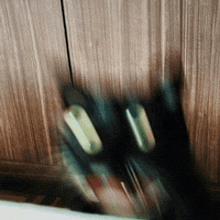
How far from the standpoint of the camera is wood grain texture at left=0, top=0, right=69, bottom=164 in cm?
Answer: 132

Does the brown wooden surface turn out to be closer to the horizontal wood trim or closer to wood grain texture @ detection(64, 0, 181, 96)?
wood grain texture @ detection(64, 0, 181, 96)

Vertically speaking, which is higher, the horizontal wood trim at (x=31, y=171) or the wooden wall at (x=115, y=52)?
the wooden wall at (x=115, y=52)

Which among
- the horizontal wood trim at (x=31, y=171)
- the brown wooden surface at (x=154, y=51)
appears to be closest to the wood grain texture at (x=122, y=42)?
the brown wooden surface at (x=154, y=51)

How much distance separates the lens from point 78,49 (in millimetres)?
1325

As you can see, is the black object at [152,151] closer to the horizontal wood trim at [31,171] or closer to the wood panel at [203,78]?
the wood panel at [203,78]

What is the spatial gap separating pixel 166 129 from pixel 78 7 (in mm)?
728

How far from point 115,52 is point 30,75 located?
1.64 feet

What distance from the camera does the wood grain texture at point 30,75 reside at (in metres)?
1.32

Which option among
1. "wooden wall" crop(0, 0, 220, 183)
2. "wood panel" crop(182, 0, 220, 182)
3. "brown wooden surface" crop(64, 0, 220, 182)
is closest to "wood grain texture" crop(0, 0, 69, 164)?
"wooden wall" crop(0, 0, 220, 183)

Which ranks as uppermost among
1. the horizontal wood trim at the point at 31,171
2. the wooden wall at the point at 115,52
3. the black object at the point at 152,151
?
the wooden wall at the point at 115,52

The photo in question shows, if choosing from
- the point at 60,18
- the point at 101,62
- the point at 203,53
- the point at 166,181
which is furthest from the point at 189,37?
the point at 166,181

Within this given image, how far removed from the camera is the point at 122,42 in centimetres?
125

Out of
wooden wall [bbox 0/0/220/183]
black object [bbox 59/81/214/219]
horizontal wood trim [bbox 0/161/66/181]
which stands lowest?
horizontal wood trim [bbox 0/161/66/181]

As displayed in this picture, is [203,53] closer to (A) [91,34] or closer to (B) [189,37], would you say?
(B) [189,37]
